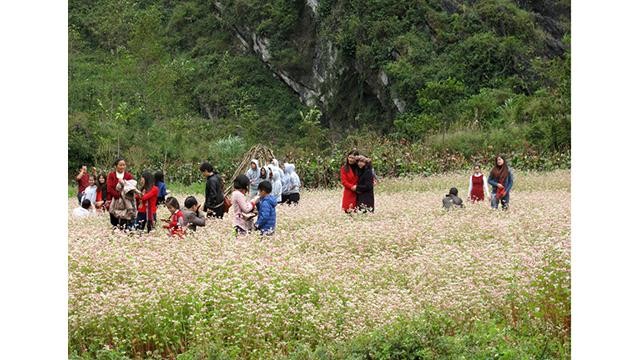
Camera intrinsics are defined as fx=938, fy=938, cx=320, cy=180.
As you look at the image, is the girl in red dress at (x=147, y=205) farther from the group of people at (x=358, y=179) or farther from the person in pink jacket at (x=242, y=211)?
the group of people at (x=358, y=179)

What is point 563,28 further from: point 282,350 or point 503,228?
point 282,350

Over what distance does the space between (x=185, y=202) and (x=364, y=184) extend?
3.70 meters

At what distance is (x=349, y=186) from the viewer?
15875mm

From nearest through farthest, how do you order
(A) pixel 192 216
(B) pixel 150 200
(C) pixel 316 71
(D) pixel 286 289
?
(D) pixel 286 289 → (A) pixel 192 216 → (B) pixel 150 200 → (C) pixel 316 71

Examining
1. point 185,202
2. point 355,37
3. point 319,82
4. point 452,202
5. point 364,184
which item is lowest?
point 452,202

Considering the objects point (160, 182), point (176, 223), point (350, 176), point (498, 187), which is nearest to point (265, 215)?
point (176, 223)

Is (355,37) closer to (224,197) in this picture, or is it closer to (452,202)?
(452,202)

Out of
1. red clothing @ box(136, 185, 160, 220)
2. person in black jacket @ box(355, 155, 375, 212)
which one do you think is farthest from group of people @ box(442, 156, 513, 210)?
red clothing @ box(136, 185, 160, 220)

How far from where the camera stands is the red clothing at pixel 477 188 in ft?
58.5

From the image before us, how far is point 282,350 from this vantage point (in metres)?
8.17

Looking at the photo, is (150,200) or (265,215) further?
(150,200)

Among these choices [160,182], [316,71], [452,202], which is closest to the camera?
[160,182]

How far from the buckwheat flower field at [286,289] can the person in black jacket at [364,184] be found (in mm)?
3259

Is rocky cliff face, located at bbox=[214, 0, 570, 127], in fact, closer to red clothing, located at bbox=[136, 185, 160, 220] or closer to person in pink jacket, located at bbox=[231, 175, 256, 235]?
red clothing, located at bbox=[136, 185, 160, 220]
